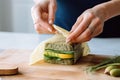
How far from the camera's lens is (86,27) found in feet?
2.98

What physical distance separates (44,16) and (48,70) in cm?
25

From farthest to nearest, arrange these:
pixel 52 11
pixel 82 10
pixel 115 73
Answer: pixel 82 10 → pixel 52 11 → pixel 115 73

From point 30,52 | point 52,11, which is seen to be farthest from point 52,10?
point 30,52

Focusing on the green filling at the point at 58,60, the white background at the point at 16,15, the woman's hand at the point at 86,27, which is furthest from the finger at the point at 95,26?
the white background at the point at 16,15

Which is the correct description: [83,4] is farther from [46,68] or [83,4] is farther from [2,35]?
[46,68]

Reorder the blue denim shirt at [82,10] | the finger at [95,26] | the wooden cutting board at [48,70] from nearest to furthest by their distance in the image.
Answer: the wooden cutting board at [48,70] < the finger at [95,26] < the blue denim shirt at [82,10]

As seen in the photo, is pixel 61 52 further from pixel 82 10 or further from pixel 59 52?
pixel 82 10

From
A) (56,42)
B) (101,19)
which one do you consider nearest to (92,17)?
(101,19)

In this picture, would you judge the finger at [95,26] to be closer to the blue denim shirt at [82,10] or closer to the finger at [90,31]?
the finger at [90,31]

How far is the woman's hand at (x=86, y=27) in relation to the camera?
0.90 meters

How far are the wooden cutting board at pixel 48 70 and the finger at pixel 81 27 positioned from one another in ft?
0.31

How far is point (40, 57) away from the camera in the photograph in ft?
3.22

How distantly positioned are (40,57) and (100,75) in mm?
232

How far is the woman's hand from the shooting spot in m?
0.90
